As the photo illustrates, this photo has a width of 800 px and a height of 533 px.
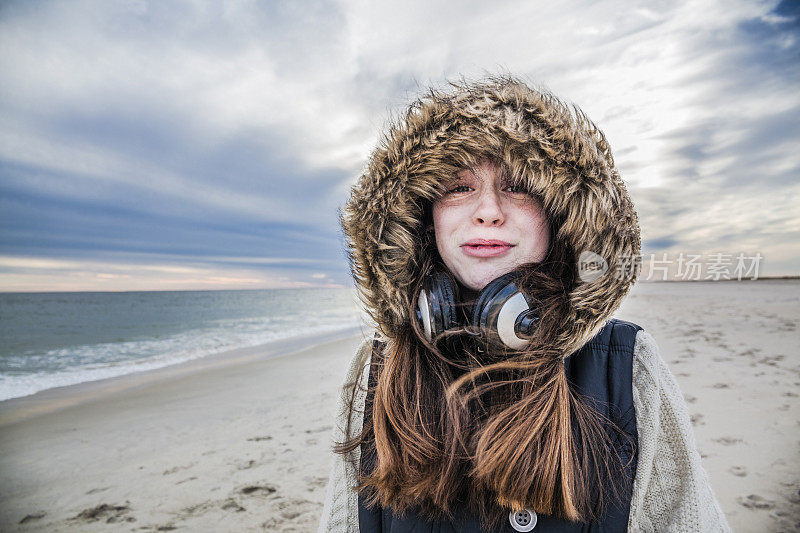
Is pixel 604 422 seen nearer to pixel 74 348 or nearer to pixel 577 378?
pixel 577 378

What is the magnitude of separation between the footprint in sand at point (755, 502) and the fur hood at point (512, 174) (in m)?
2.82

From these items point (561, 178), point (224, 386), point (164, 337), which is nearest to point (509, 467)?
point (561, 178)

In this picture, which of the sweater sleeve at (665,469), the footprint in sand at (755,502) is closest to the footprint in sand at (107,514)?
the sweater sleeve at (665,469)

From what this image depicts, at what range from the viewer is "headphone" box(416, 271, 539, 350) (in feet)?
3.55

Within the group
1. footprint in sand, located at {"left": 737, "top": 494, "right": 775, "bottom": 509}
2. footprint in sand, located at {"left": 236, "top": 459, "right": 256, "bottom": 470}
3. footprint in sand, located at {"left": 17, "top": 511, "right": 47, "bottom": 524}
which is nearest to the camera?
footprint in sand, located at {"left": 737, "top": 494, "right": 775, "bottom": 509}

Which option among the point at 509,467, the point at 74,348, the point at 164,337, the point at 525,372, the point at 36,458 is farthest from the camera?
the point at 164,337

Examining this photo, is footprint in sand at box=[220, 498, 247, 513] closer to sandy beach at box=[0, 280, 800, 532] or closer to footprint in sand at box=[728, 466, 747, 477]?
sandy beach at box=[0, 280, 800, 532]

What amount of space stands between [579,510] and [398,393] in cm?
58

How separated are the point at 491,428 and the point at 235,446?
4038 mm

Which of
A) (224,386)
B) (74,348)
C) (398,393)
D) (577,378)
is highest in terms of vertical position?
(577,378)

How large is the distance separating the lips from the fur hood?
8.4 inches

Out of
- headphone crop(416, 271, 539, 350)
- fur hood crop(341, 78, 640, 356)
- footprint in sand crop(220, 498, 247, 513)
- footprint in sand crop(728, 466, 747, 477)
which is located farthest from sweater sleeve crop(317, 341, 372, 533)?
footprint in sand crop(728, 466, 747, 477)

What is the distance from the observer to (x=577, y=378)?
115 cm

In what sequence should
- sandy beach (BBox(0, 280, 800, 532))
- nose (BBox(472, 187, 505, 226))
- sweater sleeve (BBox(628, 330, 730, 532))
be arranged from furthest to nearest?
sandy beach (BBox(0, 280, 800, 532)) < nose (BBox(472, 187, 505, 226)) < sweater sleeve (BBox(628, 330, 730, 532))
